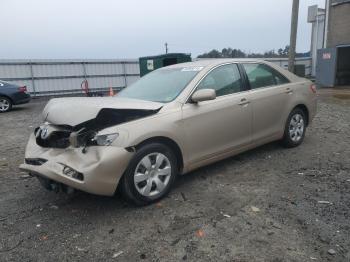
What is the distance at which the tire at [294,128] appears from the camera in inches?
231

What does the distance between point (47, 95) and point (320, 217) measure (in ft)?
56.2

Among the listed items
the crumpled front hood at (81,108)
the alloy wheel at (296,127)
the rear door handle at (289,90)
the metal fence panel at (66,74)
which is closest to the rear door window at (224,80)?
the crumpled front hood at (81,108)

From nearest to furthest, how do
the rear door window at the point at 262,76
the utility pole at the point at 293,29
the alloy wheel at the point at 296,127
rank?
Result: the rear door window at the point at 262,76 → the alloy wheel at the point at 296,127 → the utility pole at the point at 293,29

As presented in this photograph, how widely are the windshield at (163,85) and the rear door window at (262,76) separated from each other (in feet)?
3.06

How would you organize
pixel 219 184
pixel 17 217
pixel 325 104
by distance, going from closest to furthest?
pixel 17 217
pixel 219 184
pixel 325 104

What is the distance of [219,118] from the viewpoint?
467cm

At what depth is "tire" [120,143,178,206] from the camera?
3.82 metres

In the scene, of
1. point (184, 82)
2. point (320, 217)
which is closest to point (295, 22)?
point (184, 82)

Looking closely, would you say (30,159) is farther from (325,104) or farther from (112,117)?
(325,104)

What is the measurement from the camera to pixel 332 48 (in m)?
18.9

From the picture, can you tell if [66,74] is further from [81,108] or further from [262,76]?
[81,108]

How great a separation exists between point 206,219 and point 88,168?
4.25 feet

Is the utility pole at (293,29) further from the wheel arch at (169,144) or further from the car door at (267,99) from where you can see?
the wheel arch at (169,144)

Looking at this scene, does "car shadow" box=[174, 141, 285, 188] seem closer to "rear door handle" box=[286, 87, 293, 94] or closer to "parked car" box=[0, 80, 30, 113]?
"rear door handle" box=[286, 87, 293, 94]
